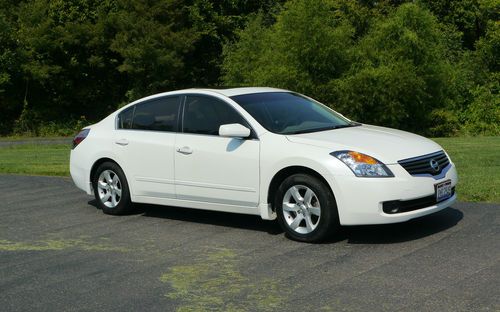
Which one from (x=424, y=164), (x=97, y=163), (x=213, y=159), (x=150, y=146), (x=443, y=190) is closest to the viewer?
(x=424, y=164)

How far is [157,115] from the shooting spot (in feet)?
29.3

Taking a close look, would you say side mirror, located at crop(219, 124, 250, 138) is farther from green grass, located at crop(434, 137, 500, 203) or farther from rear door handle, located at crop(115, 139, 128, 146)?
green grass, located at crop(434, 137, 500, 203)

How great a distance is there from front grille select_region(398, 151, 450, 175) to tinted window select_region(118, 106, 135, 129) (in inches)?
148

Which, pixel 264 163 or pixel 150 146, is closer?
pixel 264 163

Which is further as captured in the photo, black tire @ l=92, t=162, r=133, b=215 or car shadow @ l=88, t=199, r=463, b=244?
black tire @ l=92, t=162, r=133, b=215

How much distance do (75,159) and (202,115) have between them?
234cm

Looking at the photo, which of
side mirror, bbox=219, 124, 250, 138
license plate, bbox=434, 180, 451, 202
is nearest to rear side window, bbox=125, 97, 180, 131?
side mirror, bbox=219, 124, 250, 138

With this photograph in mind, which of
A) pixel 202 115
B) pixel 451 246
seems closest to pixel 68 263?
pixel 202 115

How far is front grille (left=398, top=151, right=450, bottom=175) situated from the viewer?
279 inches

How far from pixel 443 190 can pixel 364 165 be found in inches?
38.4

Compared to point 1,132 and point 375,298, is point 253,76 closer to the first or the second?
point 1,132

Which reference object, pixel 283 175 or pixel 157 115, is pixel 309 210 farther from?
pixel 157 115

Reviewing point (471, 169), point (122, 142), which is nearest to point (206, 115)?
point (122, 142)

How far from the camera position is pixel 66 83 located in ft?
148
